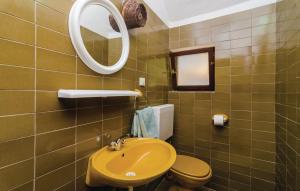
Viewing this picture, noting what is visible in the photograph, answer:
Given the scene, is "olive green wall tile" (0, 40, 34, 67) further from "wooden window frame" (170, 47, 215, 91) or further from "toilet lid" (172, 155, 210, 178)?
"wooden window frame" (170, 47, 215, 91)

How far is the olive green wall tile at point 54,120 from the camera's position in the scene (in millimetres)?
748

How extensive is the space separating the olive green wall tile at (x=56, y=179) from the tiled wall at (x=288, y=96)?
1517mm

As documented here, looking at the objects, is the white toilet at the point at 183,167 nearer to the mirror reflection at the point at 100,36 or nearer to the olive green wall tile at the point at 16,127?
the mirror reflection at the point at 100,36

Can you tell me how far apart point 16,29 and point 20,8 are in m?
0.10

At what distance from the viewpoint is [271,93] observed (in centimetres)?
165

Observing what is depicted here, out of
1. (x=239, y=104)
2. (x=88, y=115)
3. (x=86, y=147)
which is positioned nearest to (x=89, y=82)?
(x=88, y=115)

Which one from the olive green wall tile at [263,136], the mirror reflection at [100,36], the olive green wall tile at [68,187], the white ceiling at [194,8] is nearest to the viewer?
the olive green wall tile at [68,187]

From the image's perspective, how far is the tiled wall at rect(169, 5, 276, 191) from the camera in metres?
1.67

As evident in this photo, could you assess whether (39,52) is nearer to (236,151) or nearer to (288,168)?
(288,168)

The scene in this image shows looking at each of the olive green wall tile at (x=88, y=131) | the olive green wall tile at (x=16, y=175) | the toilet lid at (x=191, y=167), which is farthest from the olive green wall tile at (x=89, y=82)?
the toilet lid at (x=191, y=167)

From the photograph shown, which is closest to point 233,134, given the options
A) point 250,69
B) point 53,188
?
point 250,69

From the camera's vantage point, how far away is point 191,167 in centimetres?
162

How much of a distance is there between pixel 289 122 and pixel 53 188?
173cm

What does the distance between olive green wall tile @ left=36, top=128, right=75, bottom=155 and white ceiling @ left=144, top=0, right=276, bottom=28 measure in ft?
5.23
